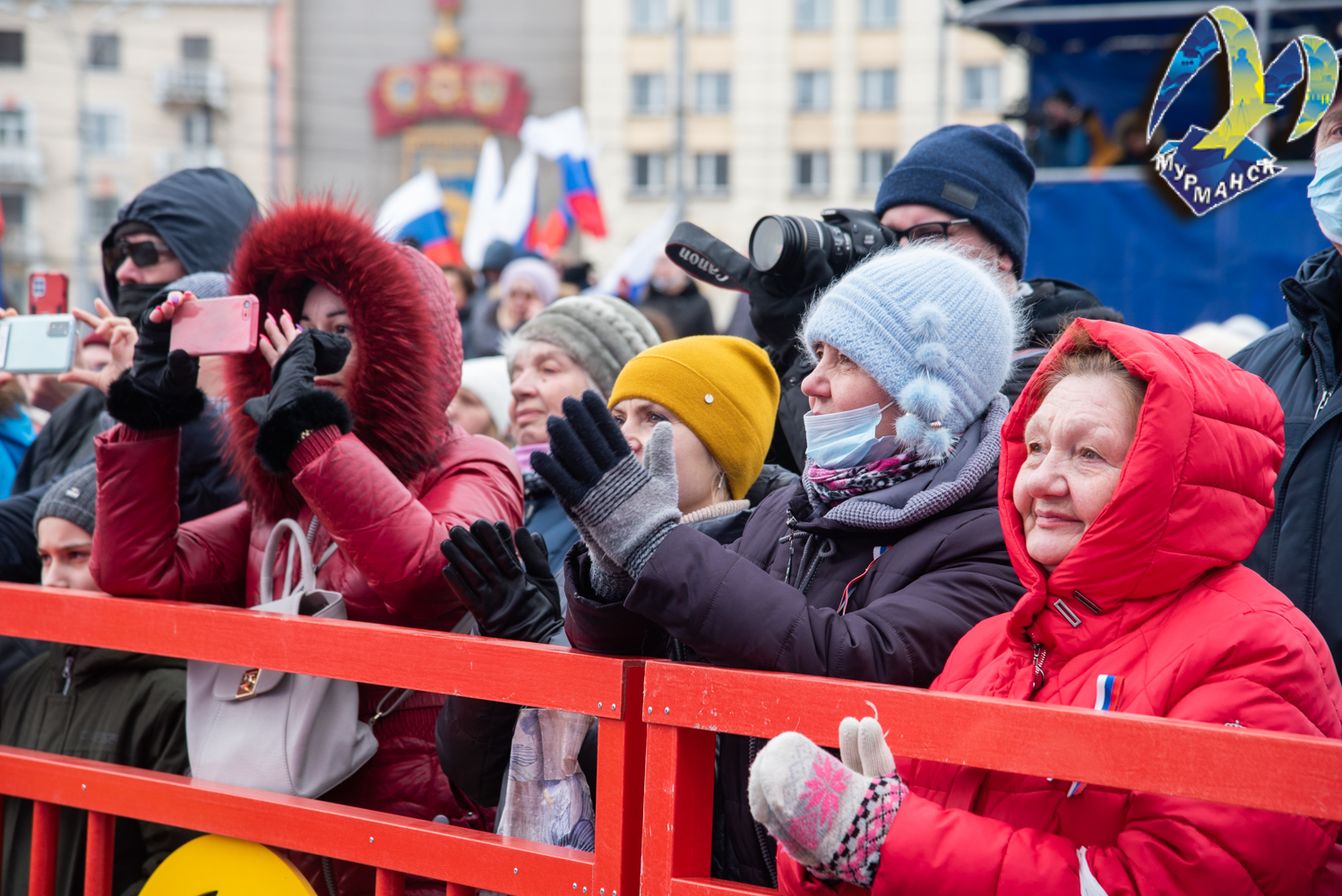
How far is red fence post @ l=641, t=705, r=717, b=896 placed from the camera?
170cm

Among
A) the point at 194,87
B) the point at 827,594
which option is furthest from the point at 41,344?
the point at 194,87

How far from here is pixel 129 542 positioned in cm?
249

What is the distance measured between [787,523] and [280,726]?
0.96 m

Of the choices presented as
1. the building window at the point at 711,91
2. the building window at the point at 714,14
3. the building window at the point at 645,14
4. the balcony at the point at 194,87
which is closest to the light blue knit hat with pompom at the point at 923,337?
the building window at the point at 711,91

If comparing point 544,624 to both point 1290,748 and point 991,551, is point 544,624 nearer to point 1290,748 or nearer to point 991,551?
point 991,551

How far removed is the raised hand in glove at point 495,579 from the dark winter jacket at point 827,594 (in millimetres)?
248

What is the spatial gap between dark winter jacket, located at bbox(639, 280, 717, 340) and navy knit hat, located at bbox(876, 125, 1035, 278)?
3.17m

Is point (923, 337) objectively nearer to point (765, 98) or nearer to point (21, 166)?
point (765, 98)

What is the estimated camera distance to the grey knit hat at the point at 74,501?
9.56 ft

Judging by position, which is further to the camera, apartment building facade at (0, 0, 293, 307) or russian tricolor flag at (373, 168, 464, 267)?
apartment building facade at (0, 0, 293, 307)

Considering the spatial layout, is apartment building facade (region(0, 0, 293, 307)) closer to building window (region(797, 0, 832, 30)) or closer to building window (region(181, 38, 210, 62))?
building window (region(181, 38, 210, 62))

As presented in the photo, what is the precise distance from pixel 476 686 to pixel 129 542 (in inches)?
40.0

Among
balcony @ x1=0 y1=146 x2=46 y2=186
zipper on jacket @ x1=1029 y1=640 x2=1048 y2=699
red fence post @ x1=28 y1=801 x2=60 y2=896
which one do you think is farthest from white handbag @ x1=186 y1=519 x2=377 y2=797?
balcony @ x1=0 y1=146 x2=46 y2=186

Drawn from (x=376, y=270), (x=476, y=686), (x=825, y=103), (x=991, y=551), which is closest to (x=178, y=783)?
(x=476, y=686)
